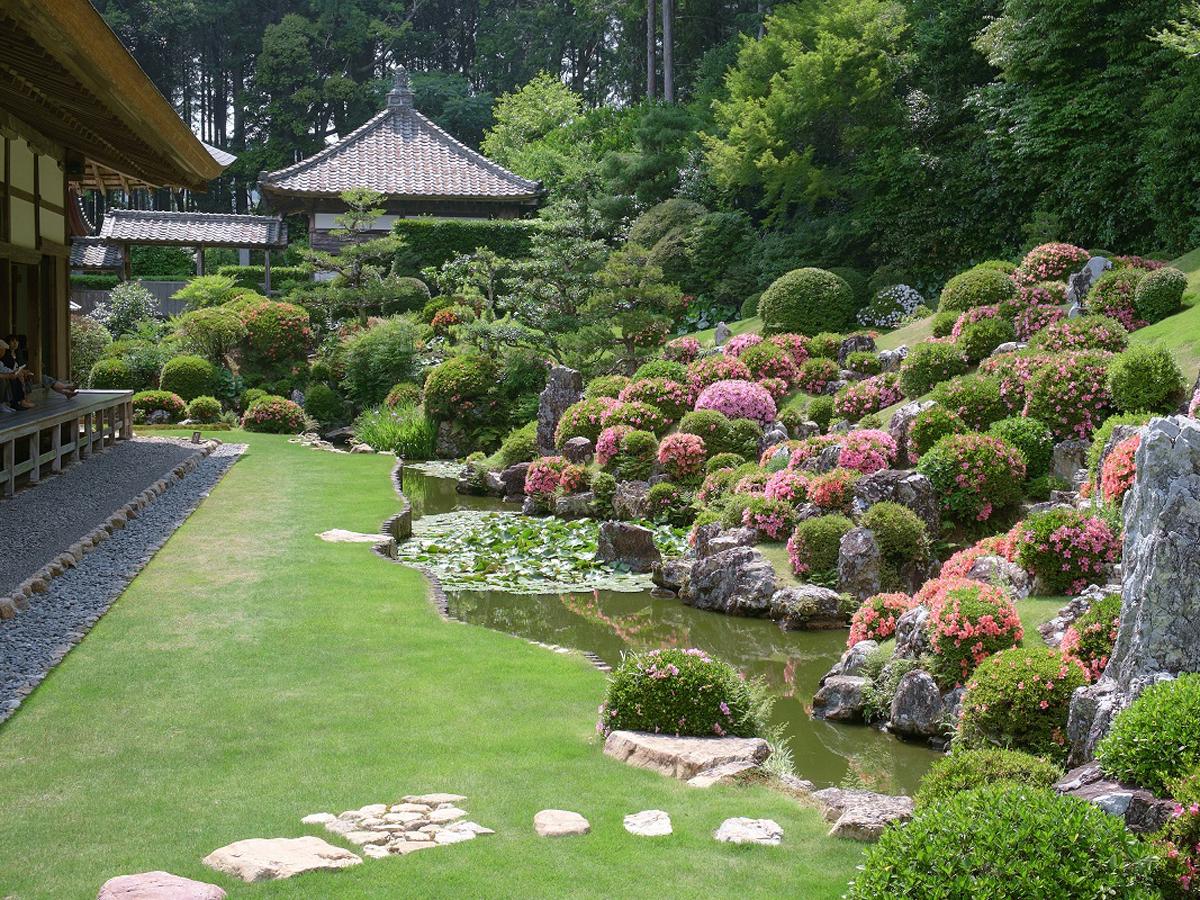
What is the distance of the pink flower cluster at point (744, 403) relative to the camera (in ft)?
47.5

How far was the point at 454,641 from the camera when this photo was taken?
303 inches

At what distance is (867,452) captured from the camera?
11.1 meters

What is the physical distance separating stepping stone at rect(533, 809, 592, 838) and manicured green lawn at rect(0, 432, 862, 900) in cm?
6

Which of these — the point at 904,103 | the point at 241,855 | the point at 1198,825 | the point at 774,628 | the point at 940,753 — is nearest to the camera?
the point at 1198,825

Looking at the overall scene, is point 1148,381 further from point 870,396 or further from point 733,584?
point 733,584

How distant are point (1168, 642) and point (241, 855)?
4.11m

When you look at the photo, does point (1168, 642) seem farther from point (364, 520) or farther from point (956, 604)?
point (364, 520)

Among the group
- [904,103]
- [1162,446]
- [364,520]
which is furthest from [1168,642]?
[904,103]

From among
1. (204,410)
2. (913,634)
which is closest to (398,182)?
(204,410)

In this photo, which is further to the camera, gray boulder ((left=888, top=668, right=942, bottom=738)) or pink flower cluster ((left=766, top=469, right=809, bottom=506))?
pink flower cluster ((left=766, top=469, right=809, bottom=506))

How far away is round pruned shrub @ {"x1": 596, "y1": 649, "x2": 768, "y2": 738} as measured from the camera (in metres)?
5.84

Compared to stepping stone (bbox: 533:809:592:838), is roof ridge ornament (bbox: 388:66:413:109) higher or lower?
higher

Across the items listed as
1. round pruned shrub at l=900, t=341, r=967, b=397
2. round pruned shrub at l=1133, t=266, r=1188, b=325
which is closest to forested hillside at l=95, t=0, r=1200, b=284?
round pruned shrub at l=1133, t=266, r=1188, b=325

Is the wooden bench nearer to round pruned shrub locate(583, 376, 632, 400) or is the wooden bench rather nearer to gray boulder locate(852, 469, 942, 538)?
round pruned shrub locate(583, 376, 632, 400)
